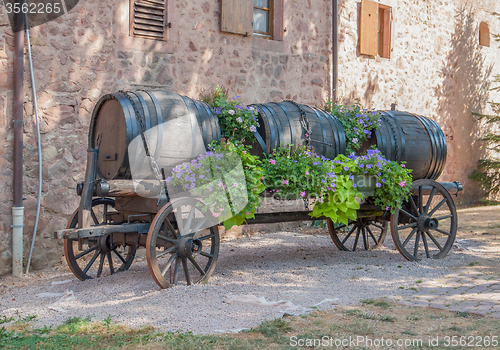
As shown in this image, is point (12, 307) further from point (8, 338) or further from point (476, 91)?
point (476, 91)

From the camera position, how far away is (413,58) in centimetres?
1031

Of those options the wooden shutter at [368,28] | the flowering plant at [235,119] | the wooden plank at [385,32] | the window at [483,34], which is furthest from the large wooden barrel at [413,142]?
the window at [483,34]

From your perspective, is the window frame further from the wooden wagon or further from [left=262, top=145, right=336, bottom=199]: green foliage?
[left=262, top=145, right=336, bottom=199]: green foliage

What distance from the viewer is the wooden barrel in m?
4.17

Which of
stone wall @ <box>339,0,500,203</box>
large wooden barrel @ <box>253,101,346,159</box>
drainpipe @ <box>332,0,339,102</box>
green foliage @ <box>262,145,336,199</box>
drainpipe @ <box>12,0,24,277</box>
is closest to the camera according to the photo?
green foliage @ <box>262,145,336,199</box>

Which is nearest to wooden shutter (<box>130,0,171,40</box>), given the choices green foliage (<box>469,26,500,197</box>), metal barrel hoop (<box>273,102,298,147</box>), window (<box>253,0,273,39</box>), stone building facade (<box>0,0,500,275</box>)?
stone building facade (<box>0,0,500,275</box>)

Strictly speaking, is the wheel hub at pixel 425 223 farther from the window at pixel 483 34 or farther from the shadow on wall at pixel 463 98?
the window at pixel 483 34

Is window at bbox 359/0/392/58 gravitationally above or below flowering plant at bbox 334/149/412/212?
above

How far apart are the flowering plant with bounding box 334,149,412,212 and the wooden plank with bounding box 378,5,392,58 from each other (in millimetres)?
5132

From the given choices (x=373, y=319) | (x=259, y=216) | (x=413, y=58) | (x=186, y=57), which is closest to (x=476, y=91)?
(x=413, y=58)

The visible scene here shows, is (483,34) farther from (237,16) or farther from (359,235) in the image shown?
(359,235)

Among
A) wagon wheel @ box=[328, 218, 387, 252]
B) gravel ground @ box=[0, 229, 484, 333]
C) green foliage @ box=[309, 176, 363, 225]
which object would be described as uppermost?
green foliage @ box=[309, 176, 363, 225]

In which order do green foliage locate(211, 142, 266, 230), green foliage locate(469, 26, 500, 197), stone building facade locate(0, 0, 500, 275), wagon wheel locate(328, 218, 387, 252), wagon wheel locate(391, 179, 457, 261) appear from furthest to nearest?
1. green foliage locate(469, 26, 500, 197)
2. wagon wheel locate(328, 218, 387, 252)
3. stone building facade locate(0, 0, 500, 275)
4. wagon wheel locate(391, 179, 457, 261)
5. green foliage locate(211, 142, 266, 230)

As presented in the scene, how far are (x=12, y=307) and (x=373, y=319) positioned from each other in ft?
8.95
